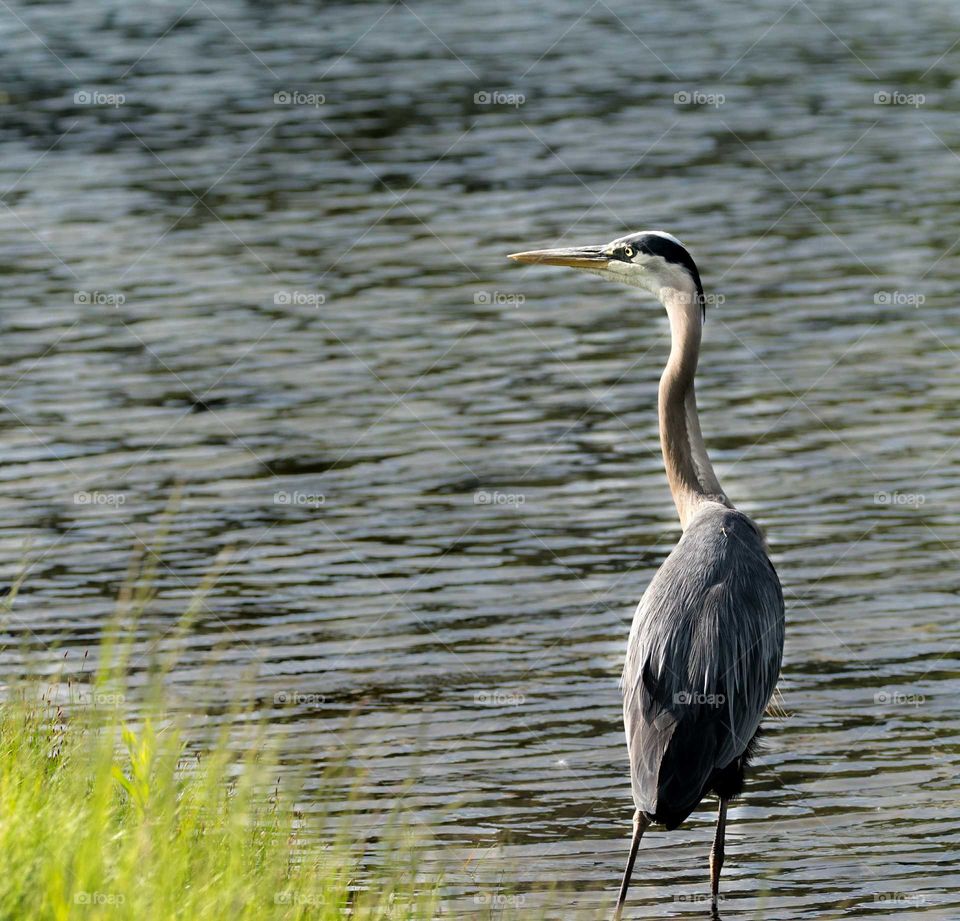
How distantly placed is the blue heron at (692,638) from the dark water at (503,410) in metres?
0.57

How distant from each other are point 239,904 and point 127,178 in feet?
50.5

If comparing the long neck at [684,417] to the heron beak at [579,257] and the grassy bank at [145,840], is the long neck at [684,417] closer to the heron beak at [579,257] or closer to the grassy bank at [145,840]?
the heron beak at [579,257]

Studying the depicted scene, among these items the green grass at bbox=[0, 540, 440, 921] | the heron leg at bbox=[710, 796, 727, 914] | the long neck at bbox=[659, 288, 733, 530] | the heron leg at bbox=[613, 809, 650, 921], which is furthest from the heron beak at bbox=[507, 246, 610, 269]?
the green grass at bbox=[0, 540, 440, 921]

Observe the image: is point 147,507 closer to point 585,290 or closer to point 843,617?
point 843,617

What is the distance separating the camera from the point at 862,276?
1532cm

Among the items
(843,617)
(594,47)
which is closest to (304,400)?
(843,617)

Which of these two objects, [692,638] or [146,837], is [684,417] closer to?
[692,638]

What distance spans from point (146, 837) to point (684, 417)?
12.5 feet

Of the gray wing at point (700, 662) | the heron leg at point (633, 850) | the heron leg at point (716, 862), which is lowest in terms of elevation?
the heron leg at point (716, 862)

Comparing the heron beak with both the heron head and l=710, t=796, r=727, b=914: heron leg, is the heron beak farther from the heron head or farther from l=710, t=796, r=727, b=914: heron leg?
l=710, t=796, r=727, b=914: heron leg

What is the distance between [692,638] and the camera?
6.95m

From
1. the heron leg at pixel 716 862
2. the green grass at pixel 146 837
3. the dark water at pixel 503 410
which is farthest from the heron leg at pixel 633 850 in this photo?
the green grass at pixel 146 837

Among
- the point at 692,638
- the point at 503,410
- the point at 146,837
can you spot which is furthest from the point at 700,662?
the point at 503,410

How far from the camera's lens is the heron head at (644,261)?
25.6 ft
